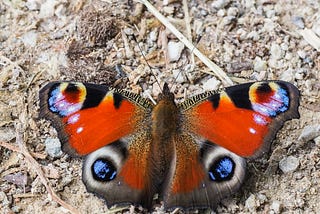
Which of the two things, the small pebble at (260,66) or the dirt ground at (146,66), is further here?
the small pebble at (260,66)

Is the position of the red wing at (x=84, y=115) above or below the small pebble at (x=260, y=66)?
above

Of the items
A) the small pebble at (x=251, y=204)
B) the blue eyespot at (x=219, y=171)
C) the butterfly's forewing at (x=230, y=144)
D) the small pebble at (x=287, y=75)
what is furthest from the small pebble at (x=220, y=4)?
the small pebble at (x=251, y=204)

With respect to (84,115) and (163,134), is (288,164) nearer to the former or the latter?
(163,134)

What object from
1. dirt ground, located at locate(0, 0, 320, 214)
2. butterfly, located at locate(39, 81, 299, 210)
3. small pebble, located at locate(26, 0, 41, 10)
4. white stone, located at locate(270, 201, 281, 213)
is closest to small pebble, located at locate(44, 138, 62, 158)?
dirt ground, located at locate(0, 0, 320, 214)

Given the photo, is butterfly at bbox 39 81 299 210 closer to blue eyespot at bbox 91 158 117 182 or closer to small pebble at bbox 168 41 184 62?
blue eyespot at bbox 91 158 117 182

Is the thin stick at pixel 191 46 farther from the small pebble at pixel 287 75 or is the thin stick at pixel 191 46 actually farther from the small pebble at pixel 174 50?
the small pebble at pixel 287 75

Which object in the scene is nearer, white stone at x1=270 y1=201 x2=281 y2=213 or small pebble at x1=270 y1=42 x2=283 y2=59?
white stone at x1=270 y1=201 x2=281 y2=213

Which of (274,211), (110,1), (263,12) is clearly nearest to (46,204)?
(274,211)

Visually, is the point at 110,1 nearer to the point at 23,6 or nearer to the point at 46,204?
the point at 23,6
